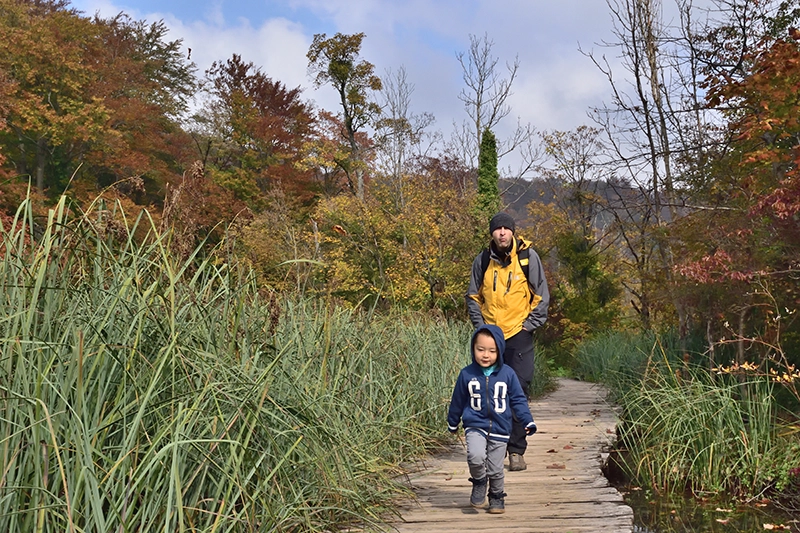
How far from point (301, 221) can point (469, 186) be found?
6.04 metres

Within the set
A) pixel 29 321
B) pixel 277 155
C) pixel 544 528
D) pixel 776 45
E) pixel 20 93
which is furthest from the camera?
pixel 277 155

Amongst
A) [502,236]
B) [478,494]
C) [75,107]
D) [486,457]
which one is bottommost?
[478,494]

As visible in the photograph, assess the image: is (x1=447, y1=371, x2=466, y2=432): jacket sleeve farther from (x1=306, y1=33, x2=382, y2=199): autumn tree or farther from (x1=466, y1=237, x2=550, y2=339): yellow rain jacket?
(x1=306, y1=33, x2=382, y2=199): autumn tree

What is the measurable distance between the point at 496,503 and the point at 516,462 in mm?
1215

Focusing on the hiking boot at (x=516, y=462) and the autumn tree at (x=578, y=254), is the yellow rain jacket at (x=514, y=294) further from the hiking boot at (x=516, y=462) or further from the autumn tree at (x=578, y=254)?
the autumn tree at (x=578, y=254)

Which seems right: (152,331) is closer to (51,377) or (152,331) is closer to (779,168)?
(51,377)

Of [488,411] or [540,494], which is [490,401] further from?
[540,494]

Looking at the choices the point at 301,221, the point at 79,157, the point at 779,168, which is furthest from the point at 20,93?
the point at 779,168

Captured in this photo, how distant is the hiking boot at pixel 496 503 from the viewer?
3.84 meters

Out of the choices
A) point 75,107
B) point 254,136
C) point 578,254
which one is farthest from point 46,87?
point 578,254

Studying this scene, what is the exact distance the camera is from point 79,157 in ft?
73.5

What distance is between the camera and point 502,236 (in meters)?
4.79

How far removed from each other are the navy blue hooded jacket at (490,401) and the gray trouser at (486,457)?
33mm

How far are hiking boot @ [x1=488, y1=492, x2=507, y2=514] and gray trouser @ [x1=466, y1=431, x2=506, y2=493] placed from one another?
21mm
